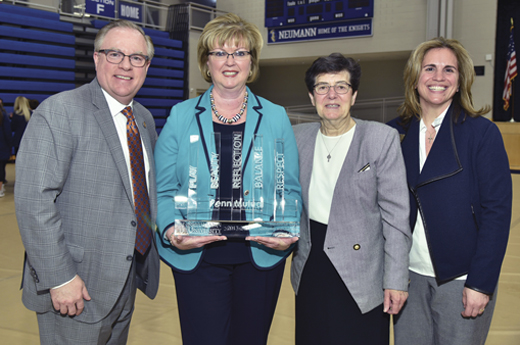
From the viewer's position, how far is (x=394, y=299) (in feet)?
5.37

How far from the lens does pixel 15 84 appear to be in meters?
10.3

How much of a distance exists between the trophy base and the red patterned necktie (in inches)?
8.8

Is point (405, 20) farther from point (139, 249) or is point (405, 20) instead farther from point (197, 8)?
point (139, 249)

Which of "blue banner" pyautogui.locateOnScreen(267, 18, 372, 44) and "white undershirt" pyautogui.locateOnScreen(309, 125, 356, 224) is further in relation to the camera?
"blue banner" pyautogui.locateOnScreen(267, 18, 372, 44)

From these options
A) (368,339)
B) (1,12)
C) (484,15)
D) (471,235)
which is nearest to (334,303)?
(368,339)

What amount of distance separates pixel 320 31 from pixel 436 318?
42.1 ft

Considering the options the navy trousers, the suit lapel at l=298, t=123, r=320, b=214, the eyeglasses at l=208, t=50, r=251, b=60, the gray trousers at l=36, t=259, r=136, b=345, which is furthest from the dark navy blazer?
the gray trousers at l=36, t=259, r=136, b=345

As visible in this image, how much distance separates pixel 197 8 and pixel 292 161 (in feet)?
43.5

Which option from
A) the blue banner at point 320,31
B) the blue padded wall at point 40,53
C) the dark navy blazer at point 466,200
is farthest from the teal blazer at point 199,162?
the blue banner at point 320,31

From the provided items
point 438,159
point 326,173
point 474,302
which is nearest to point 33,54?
point 326,173

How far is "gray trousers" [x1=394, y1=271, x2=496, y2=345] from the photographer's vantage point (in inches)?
64.6

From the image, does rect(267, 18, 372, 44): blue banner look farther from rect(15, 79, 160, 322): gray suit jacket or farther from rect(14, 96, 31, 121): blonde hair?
rect(15, 79, 160, 322): gray suit jacket

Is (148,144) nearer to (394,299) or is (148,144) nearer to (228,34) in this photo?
(228,34)

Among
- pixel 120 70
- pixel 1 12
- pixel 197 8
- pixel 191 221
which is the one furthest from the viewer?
pixel 197 8
